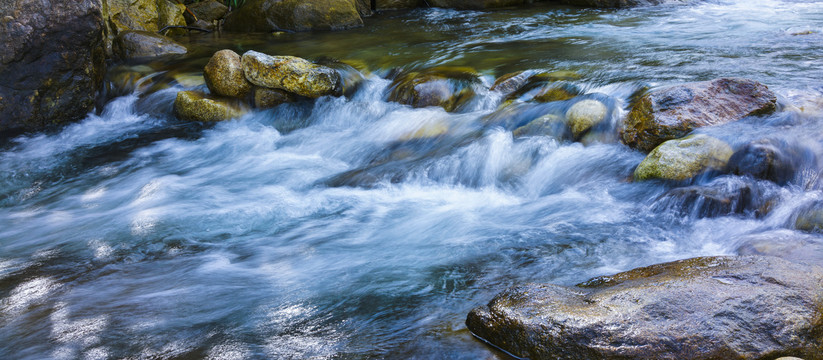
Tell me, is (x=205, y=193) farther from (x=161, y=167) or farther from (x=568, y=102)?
(x=568, y=102)

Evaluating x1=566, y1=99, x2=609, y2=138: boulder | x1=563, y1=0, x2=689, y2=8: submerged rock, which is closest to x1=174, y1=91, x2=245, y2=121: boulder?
x1=566, y1=99, x2=609, y2=138: boulder

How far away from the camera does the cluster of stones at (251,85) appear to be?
7.43 meters

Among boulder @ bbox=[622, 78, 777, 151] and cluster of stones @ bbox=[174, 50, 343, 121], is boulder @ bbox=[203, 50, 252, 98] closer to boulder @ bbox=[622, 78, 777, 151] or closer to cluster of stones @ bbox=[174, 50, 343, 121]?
cluster of stones @ bbox=[174, 50, 343, 121]

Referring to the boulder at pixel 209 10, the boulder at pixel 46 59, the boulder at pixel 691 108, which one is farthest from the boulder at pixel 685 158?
the boulder at pixel 209 10

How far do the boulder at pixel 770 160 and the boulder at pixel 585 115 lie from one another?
4.69ft

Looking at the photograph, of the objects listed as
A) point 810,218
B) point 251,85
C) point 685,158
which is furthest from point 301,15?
point 810,218

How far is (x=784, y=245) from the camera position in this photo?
3598mm

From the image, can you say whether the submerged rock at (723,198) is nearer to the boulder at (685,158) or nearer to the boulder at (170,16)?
the boulder at (685,158)

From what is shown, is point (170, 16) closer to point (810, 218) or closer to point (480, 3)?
point (480, 3)

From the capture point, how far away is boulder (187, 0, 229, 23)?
497 inches

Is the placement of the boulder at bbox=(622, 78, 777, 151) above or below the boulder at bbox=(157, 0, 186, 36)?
below

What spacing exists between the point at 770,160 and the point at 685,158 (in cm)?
61

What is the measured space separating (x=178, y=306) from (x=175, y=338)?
46 centimetres

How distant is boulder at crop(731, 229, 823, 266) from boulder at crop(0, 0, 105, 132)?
25.8ft
